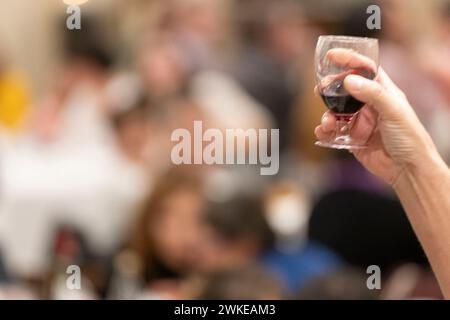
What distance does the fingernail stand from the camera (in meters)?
1.99

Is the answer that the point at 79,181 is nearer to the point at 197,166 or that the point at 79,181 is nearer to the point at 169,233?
the point at 197,166

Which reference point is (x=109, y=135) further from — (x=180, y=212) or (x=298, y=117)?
(x=180, y=212)

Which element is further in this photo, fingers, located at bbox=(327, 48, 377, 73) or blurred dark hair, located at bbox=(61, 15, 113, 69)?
blurred dark hair, located at bbox=(61, 15, 113, 69)

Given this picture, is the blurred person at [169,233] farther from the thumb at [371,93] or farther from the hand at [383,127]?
the thumb at [371,93]

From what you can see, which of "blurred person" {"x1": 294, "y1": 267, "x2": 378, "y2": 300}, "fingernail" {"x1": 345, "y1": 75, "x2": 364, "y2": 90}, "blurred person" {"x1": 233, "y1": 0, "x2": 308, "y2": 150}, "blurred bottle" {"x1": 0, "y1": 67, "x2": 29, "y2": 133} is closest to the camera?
"fingernail" {"x1": 345, "y1": 75, "x2": 364, "y2": 90}

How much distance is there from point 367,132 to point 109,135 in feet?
11.4

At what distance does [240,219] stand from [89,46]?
7.41 feet

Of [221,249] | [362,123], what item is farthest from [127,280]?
[362,123]

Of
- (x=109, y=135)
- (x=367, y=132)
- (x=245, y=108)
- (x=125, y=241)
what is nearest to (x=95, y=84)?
(x=109, y=135)

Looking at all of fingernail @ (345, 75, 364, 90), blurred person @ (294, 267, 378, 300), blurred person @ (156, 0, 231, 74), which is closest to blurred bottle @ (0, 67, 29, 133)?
blurred person @ (156, 0, 231, 74)

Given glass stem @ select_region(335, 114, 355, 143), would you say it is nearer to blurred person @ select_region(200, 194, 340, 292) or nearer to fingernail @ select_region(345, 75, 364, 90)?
fingernail @ select_region(345, 75, 364, 90)

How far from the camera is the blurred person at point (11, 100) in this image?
591 centimetres

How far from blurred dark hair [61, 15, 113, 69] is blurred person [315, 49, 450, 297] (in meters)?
3.95

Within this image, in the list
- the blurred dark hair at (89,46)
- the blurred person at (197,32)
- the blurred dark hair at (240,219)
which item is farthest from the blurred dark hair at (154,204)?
the blurred dark hair at (89,46)
